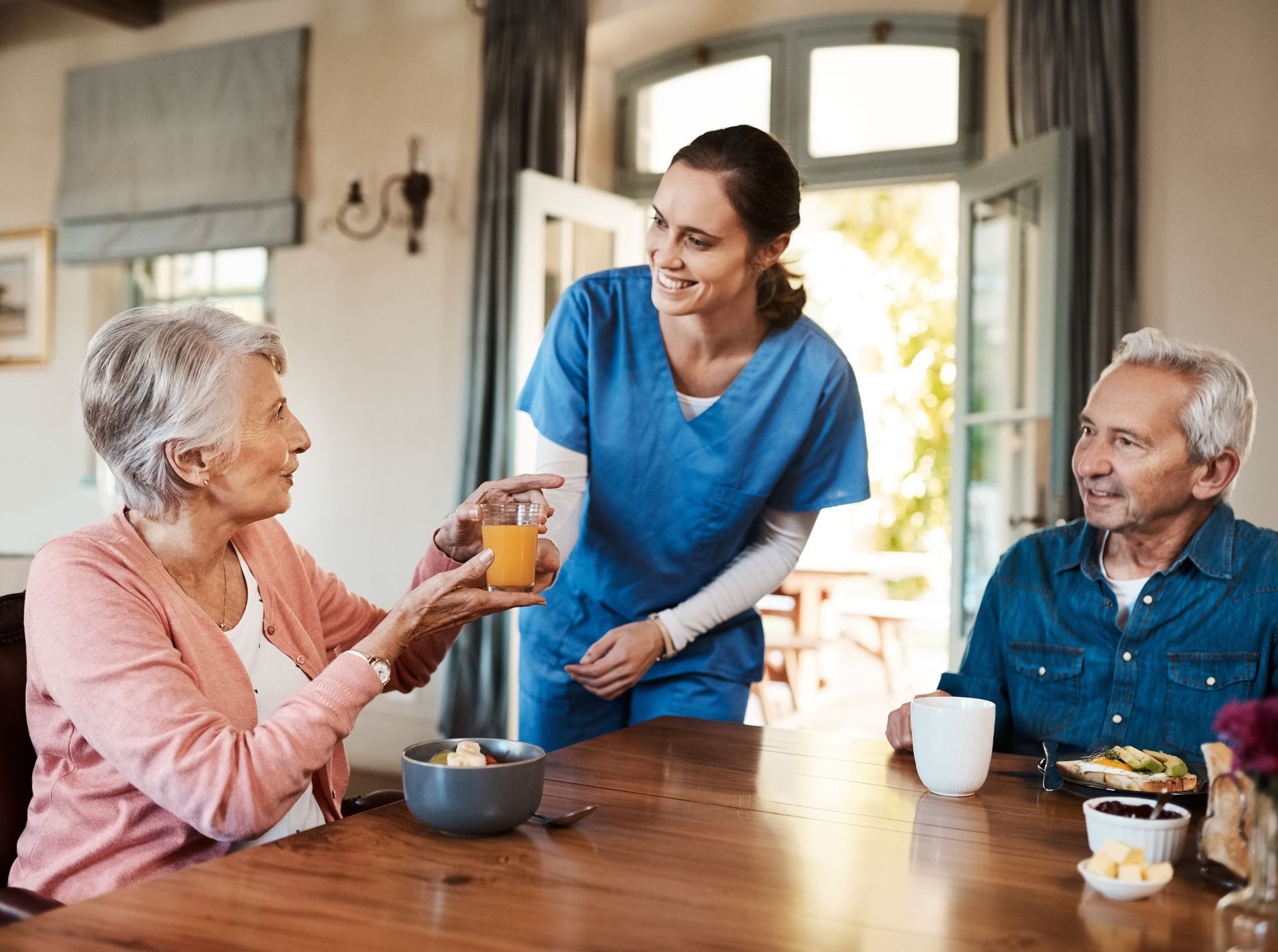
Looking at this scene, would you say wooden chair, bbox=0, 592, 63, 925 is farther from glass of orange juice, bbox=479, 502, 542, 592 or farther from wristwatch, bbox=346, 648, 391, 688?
glass of orange juice, bbox=479, 502, 542, 592

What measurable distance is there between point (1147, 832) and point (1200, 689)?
2.13 feet

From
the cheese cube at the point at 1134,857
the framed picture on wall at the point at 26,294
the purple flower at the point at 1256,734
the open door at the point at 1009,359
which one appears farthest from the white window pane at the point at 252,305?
the purple flower at the point at 1256,734

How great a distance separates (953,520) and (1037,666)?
233 centimetres

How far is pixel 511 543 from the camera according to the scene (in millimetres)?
1574

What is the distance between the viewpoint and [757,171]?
74.3 inches

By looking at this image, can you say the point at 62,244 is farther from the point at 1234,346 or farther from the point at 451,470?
the point at 1234,346

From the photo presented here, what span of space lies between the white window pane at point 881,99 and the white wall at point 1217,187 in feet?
2.71

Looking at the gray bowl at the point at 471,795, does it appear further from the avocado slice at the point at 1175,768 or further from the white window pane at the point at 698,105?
the white window pane at the point at 698,105

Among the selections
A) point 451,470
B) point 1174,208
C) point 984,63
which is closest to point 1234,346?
point 1174,208

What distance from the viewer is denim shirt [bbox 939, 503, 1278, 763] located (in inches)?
66.3

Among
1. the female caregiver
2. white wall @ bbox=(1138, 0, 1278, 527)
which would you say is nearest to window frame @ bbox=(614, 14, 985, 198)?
white wall @ bbox=(1138, 0, 1278, 527)

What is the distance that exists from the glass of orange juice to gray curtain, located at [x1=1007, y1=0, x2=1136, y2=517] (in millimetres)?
2458

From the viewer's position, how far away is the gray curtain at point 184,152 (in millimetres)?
5207

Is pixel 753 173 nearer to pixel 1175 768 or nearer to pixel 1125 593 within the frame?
pixel 1125 593
